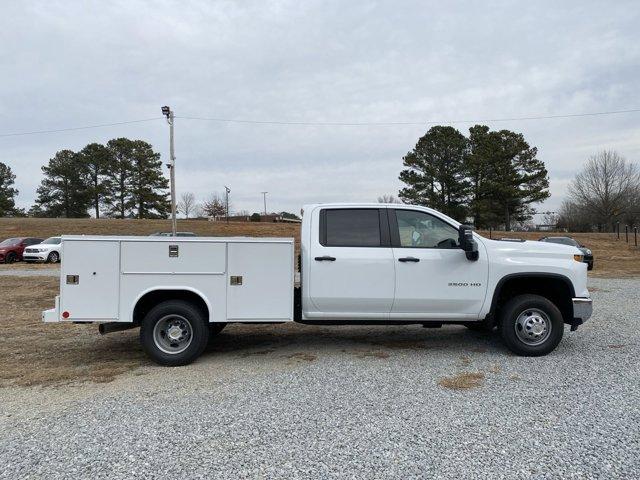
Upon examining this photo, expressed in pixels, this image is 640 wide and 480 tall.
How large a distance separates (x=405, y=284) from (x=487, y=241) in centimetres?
124

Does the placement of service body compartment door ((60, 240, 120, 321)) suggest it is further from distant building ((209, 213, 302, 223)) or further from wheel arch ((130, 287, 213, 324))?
distant building ((209, 213, 302, 223))

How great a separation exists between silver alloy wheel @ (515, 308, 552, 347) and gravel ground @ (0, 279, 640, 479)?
0.93ft

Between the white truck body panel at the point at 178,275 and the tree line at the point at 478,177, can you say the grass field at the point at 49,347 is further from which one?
the tree line at the point at 478,177

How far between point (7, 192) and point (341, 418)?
7930cm

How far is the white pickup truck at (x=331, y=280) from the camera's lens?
5629 millimetres

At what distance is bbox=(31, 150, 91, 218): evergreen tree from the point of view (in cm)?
6481

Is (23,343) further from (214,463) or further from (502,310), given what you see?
(502,310)

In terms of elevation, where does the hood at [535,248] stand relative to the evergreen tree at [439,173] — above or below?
below

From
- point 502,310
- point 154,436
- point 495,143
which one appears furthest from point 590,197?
point 154,436

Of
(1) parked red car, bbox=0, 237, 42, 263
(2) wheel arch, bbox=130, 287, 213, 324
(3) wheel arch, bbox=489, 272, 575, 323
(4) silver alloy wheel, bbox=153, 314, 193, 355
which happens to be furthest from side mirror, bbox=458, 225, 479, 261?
(1) parked red car, bbox=0, 237, 42, 263

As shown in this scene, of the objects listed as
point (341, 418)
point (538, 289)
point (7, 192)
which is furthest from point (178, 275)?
point (7, 192)

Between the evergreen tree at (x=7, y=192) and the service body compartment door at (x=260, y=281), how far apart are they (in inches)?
2933

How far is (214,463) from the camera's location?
336 cm

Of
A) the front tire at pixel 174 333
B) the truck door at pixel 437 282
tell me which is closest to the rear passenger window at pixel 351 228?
the truck door at pixel 437 282
